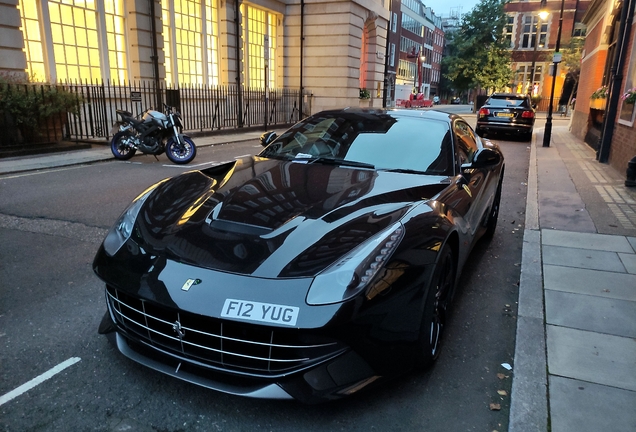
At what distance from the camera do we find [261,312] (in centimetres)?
208

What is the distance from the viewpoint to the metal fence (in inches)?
432

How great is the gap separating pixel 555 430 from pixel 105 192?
22.4 feet

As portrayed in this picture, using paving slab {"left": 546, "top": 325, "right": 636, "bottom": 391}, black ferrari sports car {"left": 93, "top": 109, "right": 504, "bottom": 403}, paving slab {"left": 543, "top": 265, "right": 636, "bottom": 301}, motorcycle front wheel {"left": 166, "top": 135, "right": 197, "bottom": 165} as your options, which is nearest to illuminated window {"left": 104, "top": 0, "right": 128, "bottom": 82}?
motorcycle front wheel {"left": 166, "top": 135, "right": 197, "bottom": 165}

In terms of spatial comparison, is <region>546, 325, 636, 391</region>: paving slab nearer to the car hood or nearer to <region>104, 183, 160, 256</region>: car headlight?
the car hood

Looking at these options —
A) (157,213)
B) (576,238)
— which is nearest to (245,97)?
(576,238)

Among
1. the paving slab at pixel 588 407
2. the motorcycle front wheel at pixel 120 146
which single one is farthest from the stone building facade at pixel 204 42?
the paving slab at pixel 588 407

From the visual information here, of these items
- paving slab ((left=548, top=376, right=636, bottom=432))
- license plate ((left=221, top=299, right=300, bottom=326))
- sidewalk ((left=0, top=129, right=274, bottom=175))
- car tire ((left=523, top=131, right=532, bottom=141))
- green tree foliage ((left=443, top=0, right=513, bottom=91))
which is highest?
green tree foliage ((left=443, top=0, right=513, bottom=91))

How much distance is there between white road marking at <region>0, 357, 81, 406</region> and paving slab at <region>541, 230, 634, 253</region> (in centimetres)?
482

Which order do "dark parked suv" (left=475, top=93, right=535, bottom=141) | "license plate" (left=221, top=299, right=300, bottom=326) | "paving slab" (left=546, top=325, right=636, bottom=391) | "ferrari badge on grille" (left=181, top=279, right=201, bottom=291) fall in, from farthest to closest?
"dark parked suv" (left=475, top=93, right=535, bottom=141) → "paving slab" (left=546, top=325, right=636, bottom=391) → "ferrari badge on grille" (left=181, top=279, right=201, bottom=291) → "license plate" (left=221, top=299, right=300, bottom=326)

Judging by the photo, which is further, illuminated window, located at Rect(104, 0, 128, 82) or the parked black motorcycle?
illuminated window, located at Rect(104, 0, 128, 82)

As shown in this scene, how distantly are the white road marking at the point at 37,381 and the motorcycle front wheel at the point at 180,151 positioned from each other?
26.7 feet

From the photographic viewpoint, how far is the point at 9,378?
8.48 feet

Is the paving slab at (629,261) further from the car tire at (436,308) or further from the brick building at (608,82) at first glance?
the brick building at (608,82)

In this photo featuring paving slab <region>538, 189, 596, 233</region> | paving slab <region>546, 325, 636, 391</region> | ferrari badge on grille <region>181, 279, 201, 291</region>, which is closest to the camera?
ferrari badge on grille <region>181, 279, 201, 291</region>
